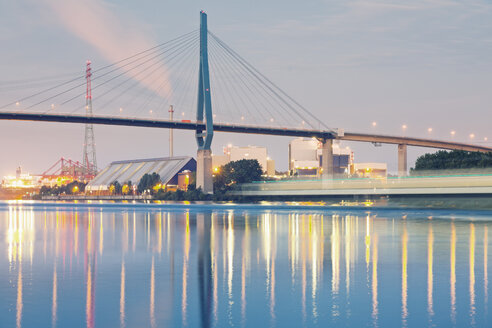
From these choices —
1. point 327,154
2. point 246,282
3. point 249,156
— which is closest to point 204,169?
point 327,154

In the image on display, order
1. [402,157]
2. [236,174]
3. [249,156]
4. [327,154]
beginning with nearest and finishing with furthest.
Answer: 1. [236,174]
2. [327,154]
3. [402,157]
4. [249,156]

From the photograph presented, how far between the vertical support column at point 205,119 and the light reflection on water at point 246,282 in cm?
6573

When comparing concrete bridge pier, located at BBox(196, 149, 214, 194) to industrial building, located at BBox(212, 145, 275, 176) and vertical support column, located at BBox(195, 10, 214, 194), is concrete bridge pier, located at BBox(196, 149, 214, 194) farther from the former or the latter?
industrial building, located at BBox(212, 145, 275, 176)

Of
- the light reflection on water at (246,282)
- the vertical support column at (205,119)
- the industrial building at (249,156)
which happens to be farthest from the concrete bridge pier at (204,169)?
the industrial building at (249,156)

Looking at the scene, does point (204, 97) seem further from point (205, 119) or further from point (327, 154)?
point (327, 154)

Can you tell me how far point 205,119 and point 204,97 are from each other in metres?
3.91

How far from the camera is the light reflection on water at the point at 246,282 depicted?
1367cm

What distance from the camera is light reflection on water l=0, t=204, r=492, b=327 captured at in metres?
13.7

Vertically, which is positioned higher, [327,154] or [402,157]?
[327,154]

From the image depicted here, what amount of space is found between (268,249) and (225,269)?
21.6 ft

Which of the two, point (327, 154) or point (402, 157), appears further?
point (402, 157)

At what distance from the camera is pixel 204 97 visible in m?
96.4

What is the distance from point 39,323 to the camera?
13039 mm

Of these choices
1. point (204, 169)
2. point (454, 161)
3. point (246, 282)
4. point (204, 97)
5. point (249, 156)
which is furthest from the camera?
point (249, 156)
